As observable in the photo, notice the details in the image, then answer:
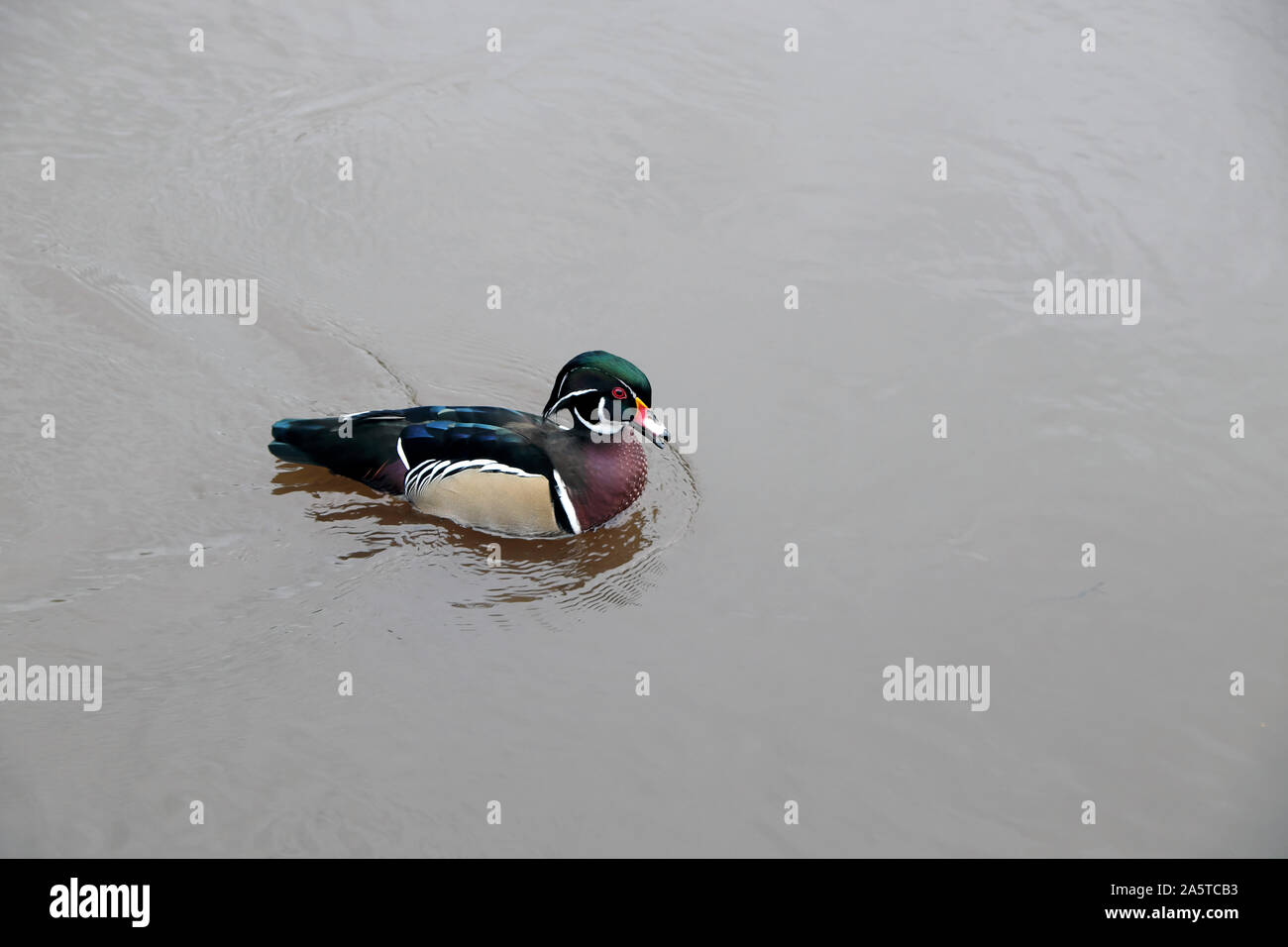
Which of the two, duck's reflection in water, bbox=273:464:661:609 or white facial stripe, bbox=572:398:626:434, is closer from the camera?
duck's reflection in water, bbox=273:464:661:609

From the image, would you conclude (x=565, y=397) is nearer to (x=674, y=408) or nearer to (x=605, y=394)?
(x=605, y=394)

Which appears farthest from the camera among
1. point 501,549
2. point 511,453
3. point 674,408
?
point 674,408

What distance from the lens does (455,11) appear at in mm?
11977

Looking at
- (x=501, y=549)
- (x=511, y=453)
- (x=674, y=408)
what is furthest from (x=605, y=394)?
(x=501, y=549)

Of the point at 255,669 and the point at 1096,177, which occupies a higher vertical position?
the point at 1096,177

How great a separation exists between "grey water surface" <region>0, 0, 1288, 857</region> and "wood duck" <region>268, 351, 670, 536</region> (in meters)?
0.25

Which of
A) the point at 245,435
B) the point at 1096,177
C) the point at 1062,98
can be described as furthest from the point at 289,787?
the point at 1062,98

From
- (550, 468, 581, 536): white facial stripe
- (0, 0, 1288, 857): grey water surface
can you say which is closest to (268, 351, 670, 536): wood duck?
(550, 468, 581, 536): white facial stripe

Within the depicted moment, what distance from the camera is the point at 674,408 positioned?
338 inches

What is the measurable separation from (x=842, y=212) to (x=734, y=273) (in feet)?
3.72

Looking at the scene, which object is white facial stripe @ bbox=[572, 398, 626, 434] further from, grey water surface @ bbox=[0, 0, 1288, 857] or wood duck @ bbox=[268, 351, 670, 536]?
grey water surface @ bbox=[0, 0, 1288, 857]

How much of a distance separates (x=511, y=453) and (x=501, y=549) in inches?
23.1

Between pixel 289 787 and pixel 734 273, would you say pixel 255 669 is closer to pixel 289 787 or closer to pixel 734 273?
pixel 289 787

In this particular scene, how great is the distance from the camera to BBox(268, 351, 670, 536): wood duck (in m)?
7.64
